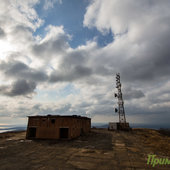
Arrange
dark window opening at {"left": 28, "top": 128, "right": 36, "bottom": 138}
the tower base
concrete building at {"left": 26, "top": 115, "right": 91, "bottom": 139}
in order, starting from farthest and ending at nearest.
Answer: the tower base → dark window opening at {"left": 28, "top": 128, "right": 36, "bottom": 138} → concrete building at {"left": 26, "top": 115, "right": 91, "bottom": 139}

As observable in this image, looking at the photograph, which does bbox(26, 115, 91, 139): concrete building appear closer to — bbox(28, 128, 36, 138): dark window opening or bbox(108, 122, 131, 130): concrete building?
bbox(28, 128, 36, 138): dark window opening

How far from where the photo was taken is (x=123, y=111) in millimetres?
46500

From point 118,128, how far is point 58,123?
1163 inches

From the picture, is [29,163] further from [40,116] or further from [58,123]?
[40,116]

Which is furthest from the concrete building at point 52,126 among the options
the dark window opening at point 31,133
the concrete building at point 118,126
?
the concrete building at point 118,126

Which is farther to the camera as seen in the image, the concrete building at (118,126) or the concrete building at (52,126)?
the concrete building at (118,126)

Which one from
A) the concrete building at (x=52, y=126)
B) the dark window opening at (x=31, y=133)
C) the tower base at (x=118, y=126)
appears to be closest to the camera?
the concrete building at (x=52, y=126)

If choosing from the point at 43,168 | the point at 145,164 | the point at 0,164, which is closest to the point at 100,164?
the point at 145,164

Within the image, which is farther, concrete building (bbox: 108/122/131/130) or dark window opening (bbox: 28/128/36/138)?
concrete building (bbox: 108/122/131/130)

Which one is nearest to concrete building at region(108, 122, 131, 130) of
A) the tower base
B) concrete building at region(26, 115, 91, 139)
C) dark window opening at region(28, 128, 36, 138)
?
the tower base

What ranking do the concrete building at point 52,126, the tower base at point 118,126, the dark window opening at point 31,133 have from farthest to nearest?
the tower base at point 118,126, the dark window opening at point 31,133, the concrete building at point 52,126

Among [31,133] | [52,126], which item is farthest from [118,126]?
[31,133]

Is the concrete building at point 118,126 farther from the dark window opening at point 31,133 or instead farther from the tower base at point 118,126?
the dark window opening at point 31,133

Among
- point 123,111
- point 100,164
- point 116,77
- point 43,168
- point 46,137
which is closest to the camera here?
point 43,168
